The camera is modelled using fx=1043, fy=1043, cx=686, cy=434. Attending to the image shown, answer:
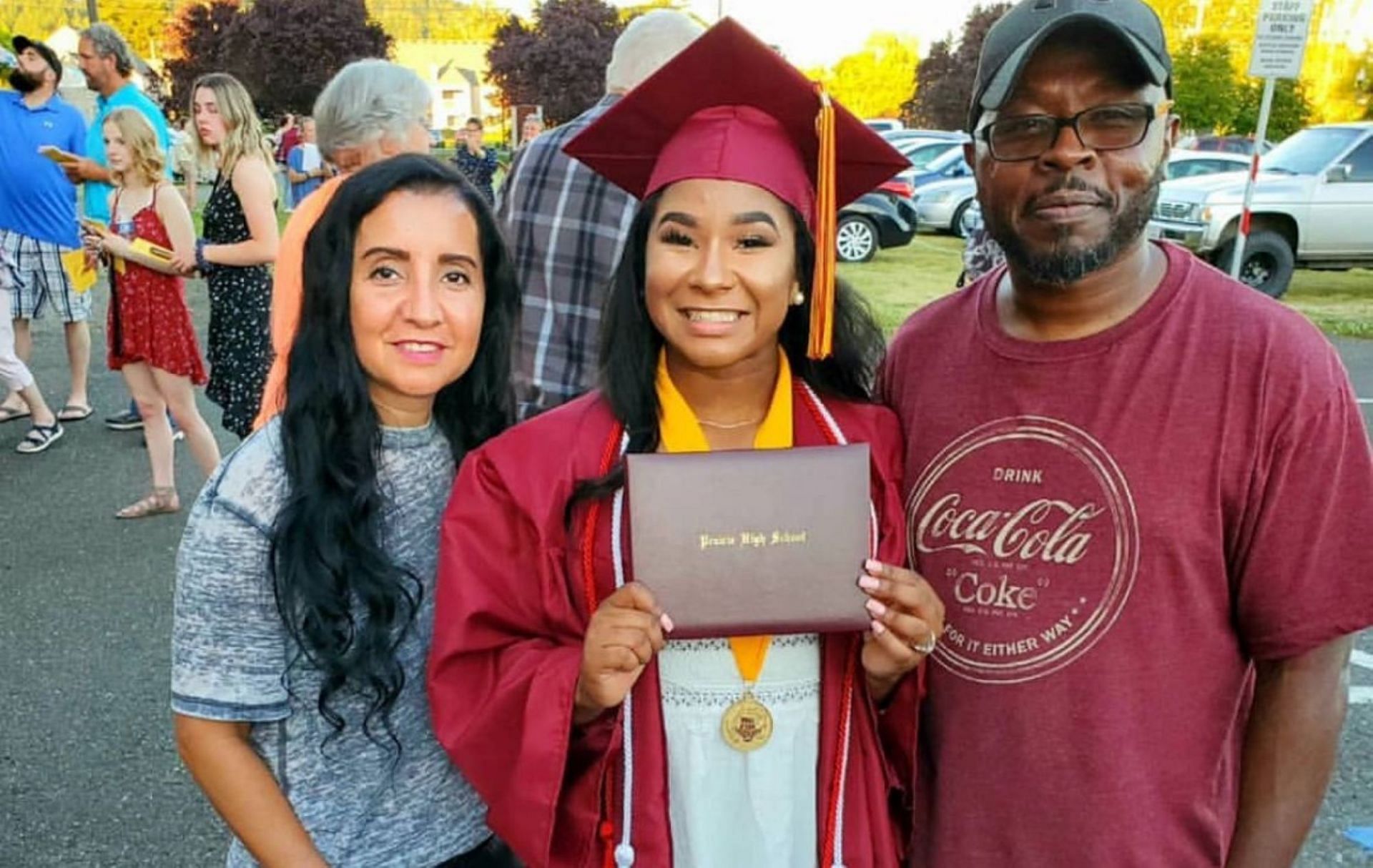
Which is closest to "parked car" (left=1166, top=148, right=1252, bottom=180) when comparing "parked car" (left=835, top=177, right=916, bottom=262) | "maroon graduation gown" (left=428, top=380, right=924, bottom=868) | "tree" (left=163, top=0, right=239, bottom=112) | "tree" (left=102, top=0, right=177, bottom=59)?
"parked car" (left=835, top=177, right=916, bottom=262)

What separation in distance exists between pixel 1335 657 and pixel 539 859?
115 centimetres

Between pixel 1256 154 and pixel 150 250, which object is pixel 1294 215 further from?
pixel 150 250

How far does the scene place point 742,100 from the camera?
1.76 m

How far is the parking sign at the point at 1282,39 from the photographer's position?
9.06 meters

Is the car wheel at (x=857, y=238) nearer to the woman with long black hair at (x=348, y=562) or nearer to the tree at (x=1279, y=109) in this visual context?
the woman with long black hair at (x=348, y=562)

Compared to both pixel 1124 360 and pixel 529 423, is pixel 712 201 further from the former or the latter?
pixel 1124 360

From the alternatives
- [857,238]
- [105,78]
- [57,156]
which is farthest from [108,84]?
[857,238]

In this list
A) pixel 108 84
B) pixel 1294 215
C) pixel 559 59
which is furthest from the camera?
pixel 559 59

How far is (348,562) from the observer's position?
A: 149 centimetres

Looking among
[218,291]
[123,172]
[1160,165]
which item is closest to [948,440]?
[1160,165]

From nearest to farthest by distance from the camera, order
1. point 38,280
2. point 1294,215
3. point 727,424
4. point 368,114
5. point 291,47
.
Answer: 1. point 727,424
2. point 368,114
3. point 38,280
4. point 1294,215
5. point 291,47

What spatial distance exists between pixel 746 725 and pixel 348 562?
0.64 metres

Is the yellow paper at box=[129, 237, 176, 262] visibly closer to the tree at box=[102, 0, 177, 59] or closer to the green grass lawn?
the green grass lawn

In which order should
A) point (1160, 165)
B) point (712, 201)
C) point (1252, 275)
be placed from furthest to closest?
point (1252, 275) → point (712, 201) → point (1160, 165)
